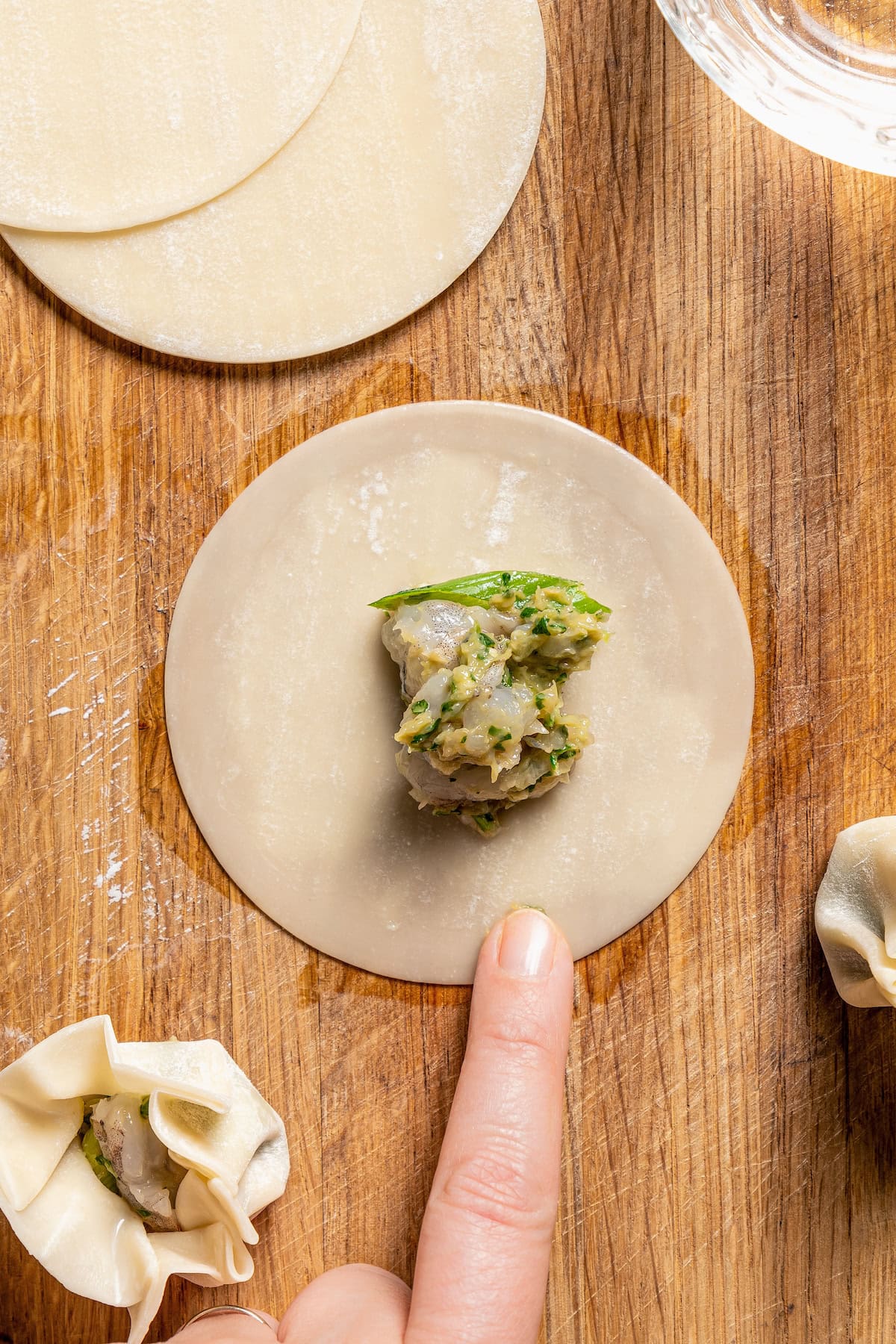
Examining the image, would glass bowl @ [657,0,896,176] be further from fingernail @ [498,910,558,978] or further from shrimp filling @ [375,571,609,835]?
fingernail @ [498,910,558,978]

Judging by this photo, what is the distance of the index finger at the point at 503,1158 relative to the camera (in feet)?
4.70

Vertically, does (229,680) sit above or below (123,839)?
above

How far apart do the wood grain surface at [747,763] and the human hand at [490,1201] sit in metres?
0.08

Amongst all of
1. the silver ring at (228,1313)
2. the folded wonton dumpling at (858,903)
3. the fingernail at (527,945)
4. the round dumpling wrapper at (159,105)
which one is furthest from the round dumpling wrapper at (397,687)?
the silver ring at (228,1313)

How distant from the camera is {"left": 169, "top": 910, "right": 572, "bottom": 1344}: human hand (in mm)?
1436

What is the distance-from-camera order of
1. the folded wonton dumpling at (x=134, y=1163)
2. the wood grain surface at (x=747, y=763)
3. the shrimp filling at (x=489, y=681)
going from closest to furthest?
the shrimp filling at (x=489, y=681) < the folded wonton dumpling at (x=134, y=1163) < the wood grain surface at (x=747, y=763)

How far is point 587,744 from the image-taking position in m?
1.48

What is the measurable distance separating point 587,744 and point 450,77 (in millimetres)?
963

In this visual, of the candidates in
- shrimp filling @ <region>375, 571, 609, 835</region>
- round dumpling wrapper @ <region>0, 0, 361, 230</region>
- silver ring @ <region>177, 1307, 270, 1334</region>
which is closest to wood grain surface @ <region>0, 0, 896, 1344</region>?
silver ring @ <region>177, 1307, 270, 1334</region>

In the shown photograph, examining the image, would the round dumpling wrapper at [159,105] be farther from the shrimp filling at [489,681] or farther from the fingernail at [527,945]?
the fingernail at [527,945]

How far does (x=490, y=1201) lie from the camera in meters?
1.47

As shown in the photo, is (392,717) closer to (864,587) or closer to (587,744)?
(587,744)

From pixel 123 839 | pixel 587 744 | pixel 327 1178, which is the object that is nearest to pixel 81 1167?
pixel 327 1178

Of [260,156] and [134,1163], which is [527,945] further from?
[260,156]
